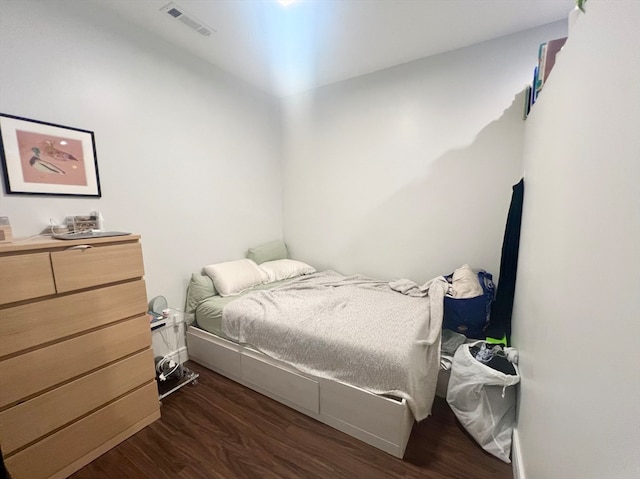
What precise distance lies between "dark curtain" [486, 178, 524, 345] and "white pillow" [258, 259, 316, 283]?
184 centimetres

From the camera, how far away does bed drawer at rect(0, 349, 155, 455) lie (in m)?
1.16

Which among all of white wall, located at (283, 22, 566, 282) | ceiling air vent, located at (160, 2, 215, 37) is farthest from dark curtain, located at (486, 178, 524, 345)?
ceiling air vent, located at (160, 2, 215, 37)

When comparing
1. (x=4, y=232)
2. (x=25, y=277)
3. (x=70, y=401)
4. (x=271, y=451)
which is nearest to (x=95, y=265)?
(x=25, y=277)

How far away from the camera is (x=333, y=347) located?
1.57m

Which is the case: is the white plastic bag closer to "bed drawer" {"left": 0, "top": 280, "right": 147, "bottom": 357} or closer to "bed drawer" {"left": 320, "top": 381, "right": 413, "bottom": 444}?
"bed drawer" {"left": 320, "top": 381, "right": 413, "bottom": 444}

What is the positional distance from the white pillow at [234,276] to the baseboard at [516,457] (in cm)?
218

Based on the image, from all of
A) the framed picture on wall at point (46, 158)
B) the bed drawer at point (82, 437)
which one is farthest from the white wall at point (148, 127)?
the bed drawer at point (82, 437)

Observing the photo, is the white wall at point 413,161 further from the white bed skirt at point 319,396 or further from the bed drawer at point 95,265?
the bed drawer at point 95,265

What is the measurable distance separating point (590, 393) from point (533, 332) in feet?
2.14

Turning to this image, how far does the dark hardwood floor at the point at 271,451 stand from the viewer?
1.35 metres

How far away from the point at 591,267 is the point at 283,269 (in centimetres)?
251

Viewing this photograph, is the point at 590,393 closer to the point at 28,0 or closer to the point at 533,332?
the point at 533,332

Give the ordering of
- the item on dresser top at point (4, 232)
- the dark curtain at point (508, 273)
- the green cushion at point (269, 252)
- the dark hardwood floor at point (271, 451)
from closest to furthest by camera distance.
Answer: the item on dresser top at point (4, 232), the dark hardwood floor at point (271, 451), the dark curtain at point (508, 273), the green cushion at point (269, 252)

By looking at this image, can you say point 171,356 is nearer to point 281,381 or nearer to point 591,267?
point 281,381
